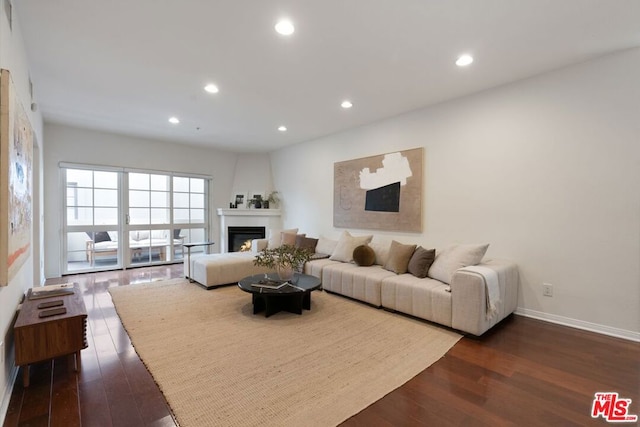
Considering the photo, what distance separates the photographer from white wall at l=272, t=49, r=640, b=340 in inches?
112

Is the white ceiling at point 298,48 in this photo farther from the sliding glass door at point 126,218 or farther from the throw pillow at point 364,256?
the throw pillow at point 364,256

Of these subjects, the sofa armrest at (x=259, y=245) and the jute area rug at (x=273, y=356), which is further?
the sofa armrest at (x=259, y=245)

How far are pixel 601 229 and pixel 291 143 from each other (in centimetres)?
533

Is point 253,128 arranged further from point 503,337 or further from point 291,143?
point 503,337

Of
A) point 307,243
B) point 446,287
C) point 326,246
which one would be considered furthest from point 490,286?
point 307,243

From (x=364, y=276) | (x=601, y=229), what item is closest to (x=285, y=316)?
(x=364, y=276)

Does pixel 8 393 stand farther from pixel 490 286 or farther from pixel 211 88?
pixel 490 286

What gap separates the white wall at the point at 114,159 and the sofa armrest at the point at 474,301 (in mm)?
5852

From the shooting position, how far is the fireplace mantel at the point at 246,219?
707 cm

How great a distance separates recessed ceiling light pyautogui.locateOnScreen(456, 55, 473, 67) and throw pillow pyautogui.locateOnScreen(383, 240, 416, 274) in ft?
7.03

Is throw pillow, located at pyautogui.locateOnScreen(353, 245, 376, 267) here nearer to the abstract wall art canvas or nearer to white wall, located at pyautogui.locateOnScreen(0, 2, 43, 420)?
the abstract wall art canvas

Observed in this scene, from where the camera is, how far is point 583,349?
8.64ft

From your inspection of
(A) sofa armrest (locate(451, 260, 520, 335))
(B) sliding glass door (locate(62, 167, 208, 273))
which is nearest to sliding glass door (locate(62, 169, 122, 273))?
(B) sliding glass door (locate(62, 167, 208, 273))

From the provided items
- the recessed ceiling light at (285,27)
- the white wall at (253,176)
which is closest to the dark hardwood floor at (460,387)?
the recessed ceiling light at (285,27)
